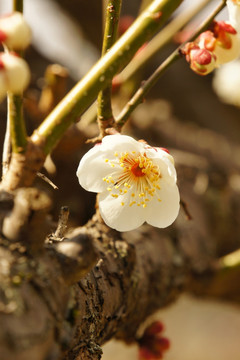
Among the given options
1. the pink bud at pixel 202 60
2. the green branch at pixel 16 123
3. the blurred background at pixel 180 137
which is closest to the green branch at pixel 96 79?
the green branch at pixel 16 123

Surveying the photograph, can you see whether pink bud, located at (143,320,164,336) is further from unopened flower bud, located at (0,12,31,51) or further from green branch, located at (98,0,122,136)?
unopened flower bud, located at (0,12,31,51)

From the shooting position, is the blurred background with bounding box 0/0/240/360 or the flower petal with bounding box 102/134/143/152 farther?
the blurred background with bounding box 0/0/240/360

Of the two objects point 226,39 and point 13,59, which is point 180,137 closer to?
point 226,39

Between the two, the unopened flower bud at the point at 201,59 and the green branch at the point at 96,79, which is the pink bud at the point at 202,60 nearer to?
the unopened flower bud at the point at 201,59

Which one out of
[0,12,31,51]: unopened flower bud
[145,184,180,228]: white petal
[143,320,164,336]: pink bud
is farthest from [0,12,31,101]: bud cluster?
[143,320,164,336]: pink bud

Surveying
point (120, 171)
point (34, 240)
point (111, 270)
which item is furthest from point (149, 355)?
point (34, 240)
